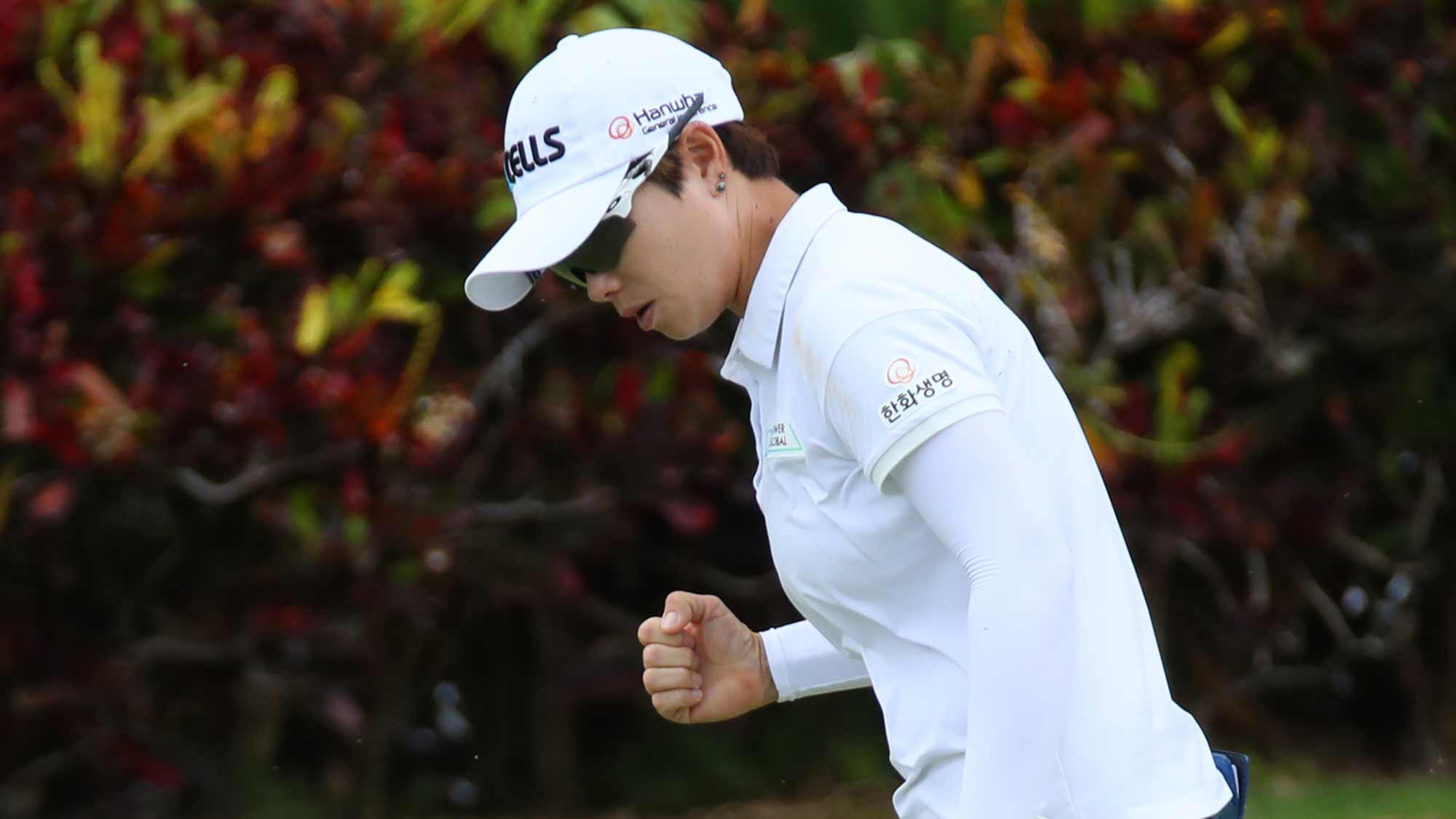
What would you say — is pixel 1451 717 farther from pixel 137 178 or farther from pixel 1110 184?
pixel 137 178

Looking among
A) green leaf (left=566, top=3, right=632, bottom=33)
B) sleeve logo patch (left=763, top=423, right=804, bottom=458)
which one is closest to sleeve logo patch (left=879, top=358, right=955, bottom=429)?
sleeve logo patch (left=763, top=423, right=804, bottom=458)

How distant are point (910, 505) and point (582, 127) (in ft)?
1.85

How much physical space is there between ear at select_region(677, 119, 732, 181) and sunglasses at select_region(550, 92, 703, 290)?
0.01m

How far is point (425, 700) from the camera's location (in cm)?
588

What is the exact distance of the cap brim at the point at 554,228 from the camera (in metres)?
2.11

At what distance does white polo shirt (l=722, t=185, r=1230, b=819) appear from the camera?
1944 millimetres

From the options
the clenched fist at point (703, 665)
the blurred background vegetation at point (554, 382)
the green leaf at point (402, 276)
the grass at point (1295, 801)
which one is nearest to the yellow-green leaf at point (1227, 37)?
the blurred background vegetation at point (554, 382)

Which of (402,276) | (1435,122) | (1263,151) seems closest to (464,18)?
(402,276)

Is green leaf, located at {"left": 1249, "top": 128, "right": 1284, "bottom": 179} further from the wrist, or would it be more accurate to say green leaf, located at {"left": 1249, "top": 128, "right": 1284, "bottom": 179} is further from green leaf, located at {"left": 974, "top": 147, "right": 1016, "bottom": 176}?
the wrist

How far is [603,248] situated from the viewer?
7.11ft

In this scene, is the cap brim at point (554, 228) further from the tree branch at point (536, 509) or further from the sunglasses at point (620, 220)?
the tree branch at point (536, 509)

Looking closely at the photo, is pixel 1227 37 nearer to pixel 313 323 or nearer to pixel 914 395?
pixel 313 323

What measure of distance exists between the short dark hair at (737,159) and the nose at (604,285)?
0.41 feet

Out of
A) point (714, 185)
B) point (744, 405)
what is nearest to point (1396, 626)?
point (744, 405)
